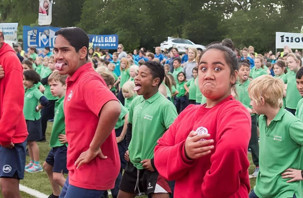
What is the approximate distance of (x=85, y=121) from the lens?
354cm

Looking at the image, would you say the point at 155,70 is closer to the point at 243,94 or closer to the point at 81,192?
the point at 81,192

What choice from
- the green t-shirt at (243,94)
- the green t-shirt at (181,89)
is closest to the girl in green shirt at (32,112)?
the green t-shirt at (243,94)

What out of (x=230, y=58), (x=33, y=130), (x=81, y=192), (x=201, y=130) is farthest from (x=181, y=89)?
(x=201, y=130)

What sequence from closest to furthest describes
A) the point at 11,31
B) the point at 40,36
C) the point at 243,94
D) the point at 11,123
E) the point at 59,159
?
the point at 11,123 < the point at 59,159 < the point at 243,94 < the point at 40,36 < the point at 11,31

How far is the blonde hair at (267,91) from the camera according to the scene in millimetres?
4184

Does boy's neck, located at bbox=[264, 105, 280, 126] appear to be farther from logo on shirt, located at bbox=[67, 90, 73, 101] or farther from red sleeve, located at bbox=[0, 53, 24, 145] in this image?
red sleeve, located at bbox=[0, 53, 24, 145]

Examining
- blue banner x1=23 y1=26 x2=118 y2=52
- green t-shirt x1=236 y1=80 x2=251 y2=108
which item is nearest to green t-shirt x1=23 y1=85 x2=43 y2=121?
green t-shirt x1=236 y1=80 x2=251 y2=108

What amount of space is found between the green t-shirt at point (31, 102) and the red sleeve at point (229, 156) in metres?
6.80

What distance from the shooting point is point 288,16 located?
185ft

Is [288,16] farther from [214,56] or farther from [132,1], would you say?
[214,56]

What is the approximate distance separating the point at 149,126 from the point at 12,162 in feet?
4.63

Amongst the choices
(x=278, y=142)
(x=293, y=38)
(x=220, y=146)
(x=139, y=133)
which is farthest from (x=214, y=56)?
(x=293, y=38)

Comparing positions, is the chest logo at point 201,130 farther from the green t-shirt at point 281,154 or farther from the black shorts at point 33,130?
the black shorts at point 33,130

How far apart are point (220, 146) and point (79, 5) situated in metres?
66.2
